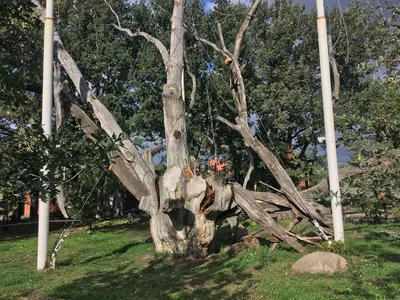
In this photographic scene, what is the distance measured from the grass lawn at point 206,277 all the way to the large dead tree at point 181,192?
482mm

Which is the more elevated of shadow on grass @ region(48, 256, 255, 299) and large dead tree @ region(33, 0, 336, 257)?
large dead tree @ region(33, 0, 336, 257)

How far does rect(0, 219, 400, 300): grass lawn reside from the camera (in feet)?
19.0

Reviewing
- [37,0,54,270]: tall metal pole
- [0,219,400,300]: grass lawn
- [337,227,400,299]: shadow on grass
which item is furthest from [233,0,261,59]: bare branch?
[337,227,400,299]: shadow on grass

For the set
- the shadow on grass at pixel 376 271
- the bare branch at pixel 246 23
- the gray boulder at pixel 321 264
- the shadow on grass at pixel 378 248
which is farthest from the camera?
the bare branch at pixel 246 23

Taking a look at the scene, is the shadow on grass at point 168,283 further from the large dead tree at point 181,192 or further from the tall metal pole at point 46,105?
the tall metal pole at point 46,105

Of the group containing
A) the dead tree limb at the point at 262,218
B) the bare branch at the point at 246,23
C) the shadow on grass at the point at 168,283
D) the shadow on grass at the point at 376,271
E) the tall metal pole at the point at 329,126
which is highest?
the bare branch at the point at 246,23

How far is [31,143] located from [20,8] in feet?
3.56

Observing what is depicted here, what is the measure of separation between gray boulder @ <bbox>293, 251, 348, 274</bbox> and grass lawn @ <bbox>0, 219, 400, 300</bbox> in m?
0.16

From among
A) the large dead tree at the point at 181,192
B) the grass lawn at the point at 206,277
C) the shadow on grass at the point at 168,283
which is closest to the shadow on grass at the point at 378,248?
the grass lawn at the point at 206,277

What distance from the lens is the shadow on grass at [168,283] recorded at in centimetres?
612

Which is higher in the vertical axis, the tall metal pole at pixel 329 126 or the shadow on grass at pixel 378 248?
the tall metal pole at pixel 329 126

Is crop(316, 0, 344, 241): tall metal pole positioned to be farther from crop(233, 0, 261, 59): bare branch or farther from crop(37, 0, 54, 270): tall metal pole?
crop(37, 0, 54, 270): tall metal pole

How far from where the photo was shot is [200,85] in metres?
18.8

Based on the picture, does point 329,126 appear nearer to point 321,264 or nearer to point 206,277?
point 321,264
